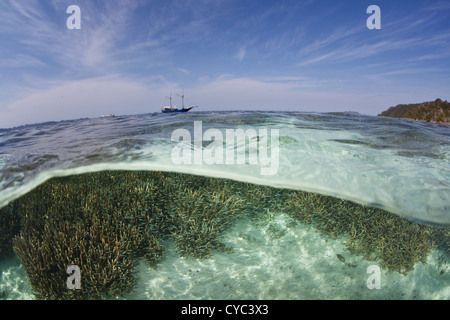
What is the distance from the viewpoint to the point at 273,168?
7.08 metres

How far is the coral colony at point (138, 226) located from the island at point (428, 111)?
1245 cm

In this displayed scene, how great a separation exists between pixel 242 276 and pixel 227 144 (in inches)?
160

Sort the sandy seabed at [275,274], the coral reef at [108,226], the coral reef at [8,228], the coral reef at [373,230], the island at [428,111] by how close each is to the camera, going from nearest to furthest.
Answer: the coral reef at [108,226] → the sandy seabed at [275,274] → the coral reef at [373,230] → the coral reef at [8,228] → the island at [428,111]

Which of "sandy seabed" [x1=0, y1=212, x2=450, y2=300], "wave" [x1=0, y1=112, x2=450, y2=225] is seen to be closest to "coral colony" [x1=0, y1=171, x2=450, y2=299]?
"sandy seabed" [x1=0, y1=212, x2=450, y2=300]

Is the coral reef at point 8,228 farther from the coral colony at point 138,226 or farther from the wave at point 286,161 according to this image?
the wave at point 286,161

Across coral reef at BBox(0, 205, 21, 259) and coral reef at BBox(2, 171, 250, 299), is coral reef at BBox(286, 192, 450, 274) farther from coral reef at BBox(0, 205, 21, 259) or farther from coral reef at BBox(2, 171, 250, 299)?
coral reef at BBox(0, 205, 21, 259)

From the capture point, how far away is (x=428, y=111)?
55.4 ft

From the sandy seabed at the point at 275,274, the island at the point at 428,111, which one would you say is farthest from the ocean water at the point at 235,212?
the island at the point at 428,111

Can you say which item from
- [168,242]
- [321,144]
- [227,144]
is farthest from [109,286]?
[321,144]

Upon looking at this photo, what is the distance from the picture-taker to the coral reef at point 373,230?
5969mm

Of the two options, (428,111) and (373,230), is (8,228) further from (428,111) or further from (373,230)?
(428,111)

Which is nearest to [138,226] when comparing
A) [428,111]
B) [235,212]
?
[235,212]
